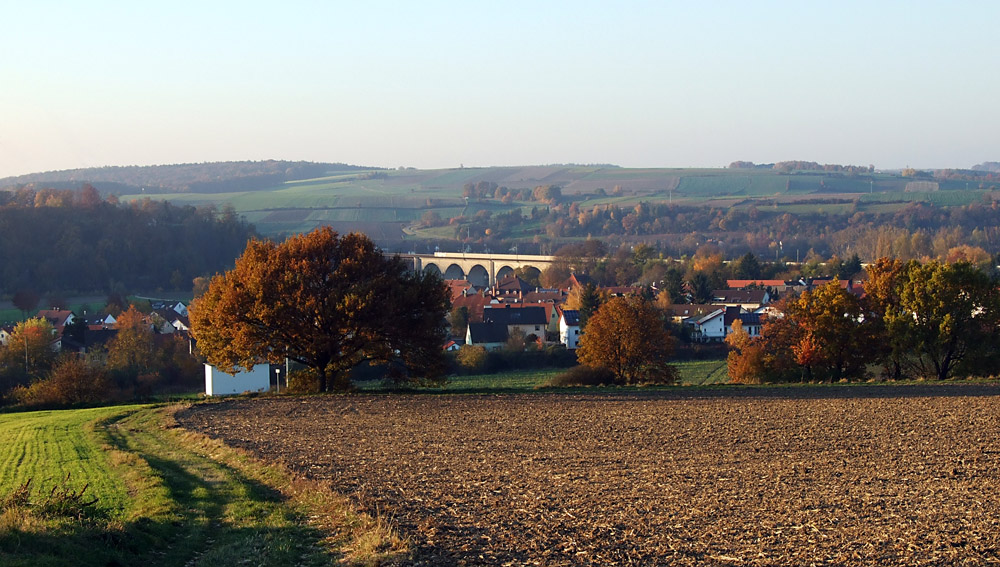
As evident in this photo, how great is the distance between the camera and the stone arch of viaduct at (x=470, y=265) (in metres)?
135

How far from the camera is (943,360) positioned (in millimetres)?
40000

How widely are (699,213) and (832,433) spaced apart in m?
162

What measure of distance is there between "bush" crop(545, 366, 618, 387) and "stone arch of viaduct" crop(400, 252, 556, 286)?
8931 cm

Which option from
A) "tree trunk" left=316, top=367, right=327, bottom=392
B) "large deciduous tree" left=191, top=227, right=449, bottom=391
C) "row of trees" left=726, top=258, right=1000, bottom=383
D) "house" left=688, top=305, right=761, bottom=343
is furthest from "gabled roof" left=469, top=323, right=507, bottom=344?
"large deciduous tree" left=191, top=227, right=449, bottom=391

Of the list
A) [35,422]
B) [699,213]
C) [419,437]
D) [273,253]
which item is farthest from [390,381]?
[699,213]

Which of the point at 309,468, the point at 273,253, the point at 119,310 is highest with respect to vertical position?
the point at 273,253

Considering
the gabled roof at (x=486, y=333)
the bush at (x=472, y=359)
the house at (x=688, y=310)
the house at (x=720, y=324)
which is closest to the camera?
the bush at (x=472, y=359)

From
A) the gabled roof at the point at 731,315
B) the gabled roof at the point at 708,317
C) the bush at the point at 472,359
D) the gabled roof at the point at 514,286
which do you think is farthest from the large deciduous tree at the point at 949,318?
the gabled roof at the point at 514,286

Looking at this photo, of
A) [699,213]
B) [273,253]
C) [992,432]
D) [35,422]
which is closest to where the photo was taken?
[992,432]

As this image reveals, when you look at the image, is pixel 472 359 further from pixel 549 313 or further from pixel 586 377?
pixel 549 313

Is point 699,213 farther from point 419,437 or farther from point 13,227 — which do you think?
point 419,437

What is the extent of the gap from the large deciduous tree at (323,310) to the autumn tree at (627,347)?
11679mm

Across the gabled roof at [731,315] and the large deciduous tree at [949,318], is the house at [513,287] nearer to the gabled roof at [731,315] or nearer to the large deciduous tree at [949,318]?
the gabled roof at [731,315]

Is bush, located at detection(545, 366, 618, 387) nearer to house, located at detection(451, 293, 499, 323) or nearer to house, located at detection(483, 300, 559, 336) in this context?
house, located at detection(483, 300, 559, 336)
